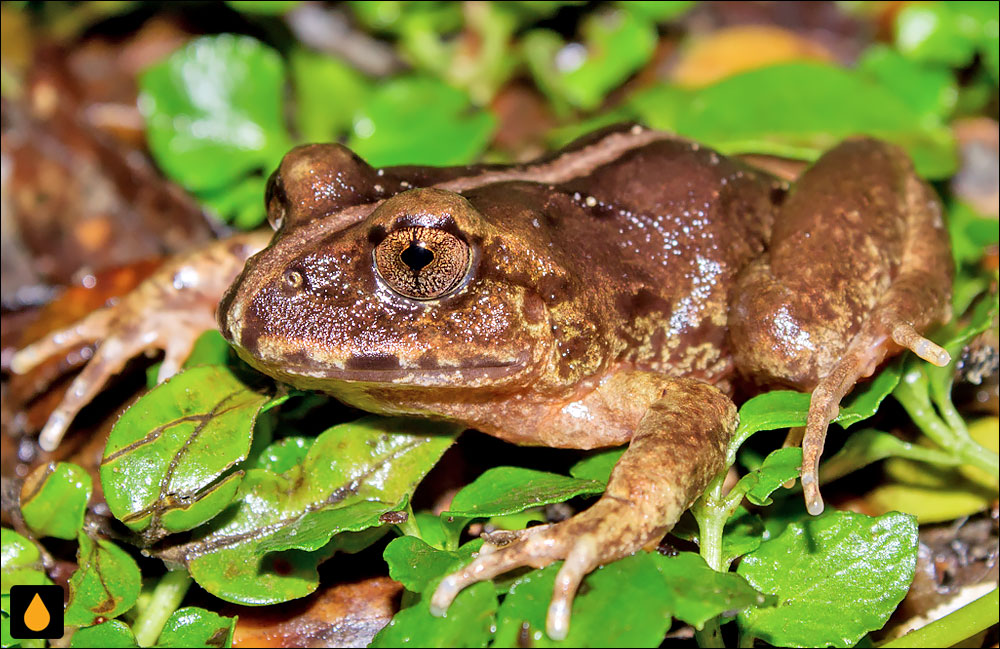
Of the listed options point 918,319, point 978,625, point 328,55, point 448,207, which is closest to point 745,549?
point 978,625

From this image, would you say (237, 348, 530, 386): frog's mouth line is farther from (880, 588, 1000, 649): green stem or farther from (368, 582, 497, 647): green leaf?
(880, 588, 1000, 649): green stem

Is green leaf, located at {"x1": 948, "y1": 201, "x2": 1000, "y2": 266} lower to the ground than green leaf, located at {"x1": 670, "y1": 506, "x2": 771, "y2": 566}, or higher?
higher

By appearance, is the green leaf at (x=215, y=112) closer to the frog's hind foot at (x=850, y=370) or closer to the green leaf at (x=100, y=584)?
the green leaf at (x=100, y=584)

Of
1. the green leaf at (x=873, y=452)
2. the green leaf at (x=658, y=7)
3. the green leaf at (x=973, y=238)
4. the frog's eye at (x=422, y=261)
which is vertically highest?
the green leaf at (x=658, y=7)

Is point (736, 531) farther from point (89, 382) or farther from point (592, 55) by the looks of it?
point (592, 55)

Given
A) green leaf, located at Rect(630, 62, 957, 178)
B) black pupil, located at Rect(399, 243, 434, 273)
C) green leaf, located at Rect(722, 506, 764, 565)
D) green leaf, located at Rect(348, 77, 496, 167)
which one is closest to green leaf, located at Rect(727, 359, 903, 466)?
green leaf, located at Rect(722, 506, 764, 565)

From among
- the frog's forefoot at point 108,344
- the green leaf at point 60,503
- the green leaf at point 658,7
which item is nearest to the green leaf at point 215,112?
the frog's forefoot at point 108,344
